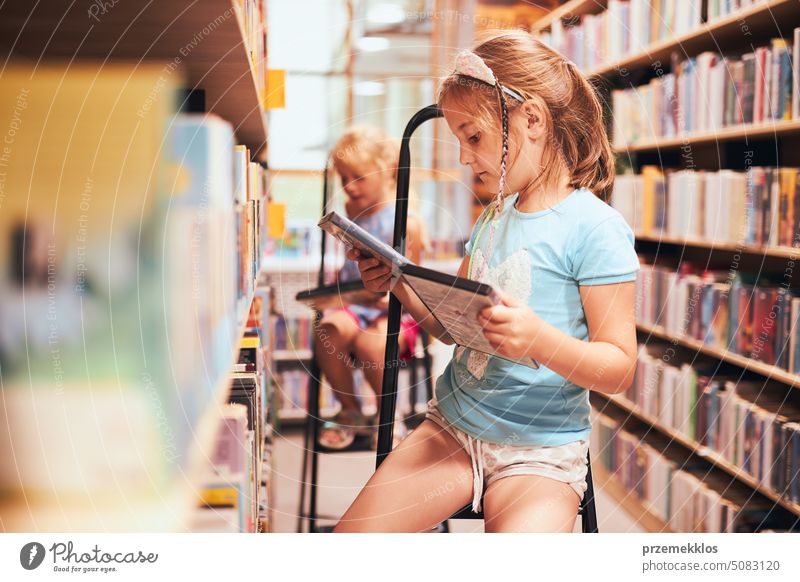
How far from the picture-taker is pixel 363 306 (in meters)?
2.48

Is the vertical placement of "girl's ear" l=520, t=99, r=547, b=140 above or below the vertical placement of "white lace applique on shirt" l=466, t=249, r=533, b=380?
above

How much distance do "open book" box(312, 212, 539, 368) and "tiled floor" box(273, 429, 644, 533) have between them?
1.29 m

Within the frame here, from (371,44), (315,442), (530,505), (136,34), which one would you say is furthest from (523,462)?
(371,44)

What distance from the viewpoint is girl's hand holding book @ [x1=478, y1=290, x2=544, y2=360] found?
3.34 feet

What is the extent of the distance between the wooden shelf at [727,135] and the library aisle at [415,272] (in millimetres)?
12

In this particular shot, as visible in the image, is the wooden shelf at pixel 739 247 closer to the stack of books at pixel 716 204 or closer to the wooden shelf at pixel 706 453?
the stack of books at pixel 716 204

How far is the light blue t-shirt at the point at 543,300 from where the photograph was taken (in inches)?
44.5

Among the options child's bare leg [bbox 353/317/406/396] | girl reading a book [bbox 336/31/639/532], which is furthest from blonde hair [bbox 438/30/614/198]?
child's bare leg [bbox 353/317/406/396]

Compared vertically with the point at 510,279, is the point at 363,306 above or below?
below

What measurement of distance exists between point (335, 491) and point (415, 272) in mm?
1777

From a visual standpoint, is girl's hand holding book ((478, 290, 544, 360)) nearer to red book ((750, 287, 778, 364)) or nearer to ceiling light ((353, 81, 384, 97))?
red book ((750, 287, 778, 364))

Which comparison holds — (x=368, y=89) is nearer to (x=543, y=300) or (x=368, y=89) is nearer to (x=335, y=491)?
(x=335, y=491)
